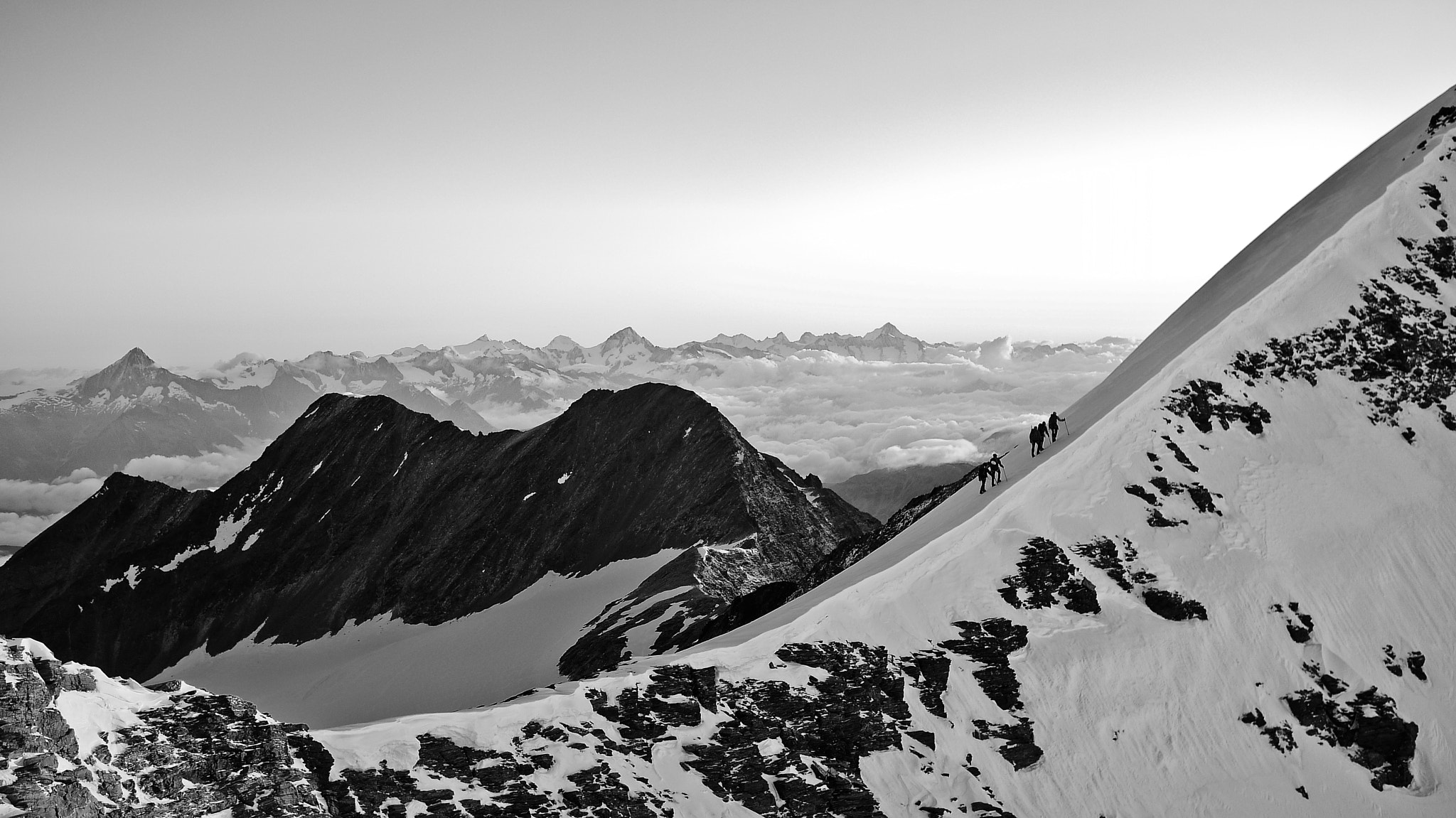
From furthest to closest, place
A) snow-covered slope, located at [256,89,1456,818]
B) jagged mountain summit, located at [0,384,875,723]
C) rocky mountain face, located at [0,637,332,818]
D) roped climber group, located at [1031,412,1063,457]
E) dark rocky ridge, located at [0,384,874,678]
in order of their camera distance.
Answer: dark rocky ridge, located at [0,384,874,678]
jagged mountain summit, located at [0,384,875,723]
roped climber group, located at [1031,412,1063,457]
snow-covered slope, located at [256,89,1456,818]
rocky mountain face, located at [0,637,332,818]

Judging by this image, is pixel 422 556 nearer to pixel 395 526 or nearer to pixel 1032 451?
pixel 395 526

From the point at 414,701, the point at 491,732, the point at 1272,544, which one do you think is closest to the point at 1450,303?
the point at 1272,544

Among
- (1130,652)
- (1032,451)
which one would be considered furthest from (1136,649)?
(1032,451)

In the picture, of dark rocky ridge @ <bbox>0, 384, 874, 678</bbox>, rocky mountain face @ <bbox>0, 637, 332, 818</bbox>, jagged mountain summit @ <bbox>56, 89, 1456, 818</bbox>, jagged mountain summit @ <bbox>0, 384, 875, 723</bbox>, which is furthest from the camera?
dark rocky ridge @ <bbox>0, 384, 874, 678</bbox>

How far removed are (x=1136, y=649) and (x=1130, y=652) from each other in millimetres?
481

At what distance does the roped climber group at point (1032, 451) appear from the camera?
71.5 metres

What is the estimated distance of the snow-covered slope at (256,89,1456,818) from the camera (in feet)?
164

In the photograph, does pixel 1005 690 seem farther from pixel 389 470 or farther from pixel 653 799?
pixel 389 470

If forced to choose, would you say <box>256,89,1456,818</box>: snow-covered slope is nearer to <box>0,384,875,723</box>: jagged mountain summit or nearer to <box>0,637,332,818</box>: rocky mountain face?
<box>0,637,332,818</box>: rocky mountain face

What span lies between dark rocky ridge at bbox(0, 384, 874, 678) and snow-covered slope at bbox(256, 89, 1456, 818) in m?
52.6

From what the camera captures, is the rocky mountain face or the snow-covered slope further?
the snow-covered slope

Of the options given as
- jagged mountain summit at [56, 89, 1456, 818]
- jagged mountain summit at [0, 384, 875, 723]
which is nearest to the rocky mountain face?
jagged mountain summit at [56, 89, 1456, 818]

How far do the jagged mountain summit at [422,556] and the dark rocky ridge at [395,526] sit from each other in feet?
1.18

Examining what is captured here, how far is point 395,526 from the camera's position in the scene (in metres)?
150
